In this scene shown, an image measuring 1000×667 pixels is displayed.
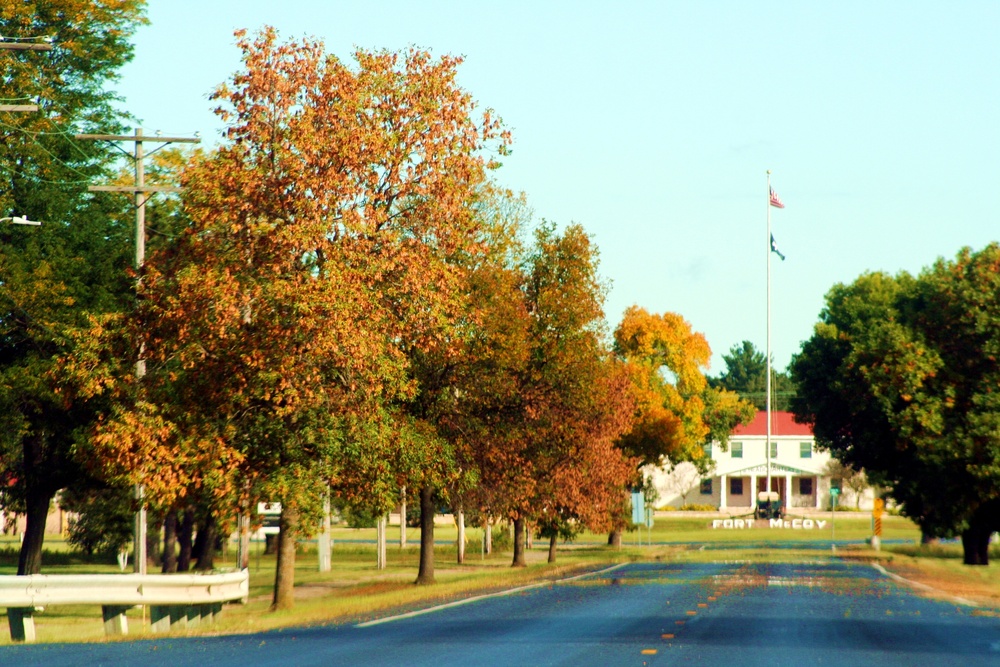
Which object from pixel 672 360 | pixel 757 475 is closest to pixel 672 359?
pixel 672 360

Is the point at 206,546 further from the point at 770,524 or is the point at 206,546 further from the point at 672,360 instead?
the point at 770,524

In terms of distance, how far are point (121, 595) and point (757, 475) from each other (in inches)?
4128

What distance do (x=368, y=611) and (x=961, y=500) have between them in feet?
71.1

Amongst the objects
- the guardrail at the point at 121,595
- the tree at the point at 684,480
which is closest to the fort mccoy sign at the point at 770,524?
the tree at the point at 684,480

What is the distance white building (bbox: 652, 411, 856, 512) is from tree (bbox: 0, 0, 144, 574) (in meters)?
83.9

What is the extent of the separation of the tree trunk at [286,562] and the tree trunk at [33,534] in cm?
1309

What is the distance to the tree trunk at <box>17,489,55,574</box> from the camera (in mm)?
36094

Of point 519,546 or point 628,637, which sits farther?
point 519,546

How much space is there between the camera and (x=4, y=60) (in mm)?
35562

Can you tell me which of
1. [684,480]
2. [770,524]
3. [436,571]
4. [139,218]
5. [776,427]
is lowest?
[770,524]

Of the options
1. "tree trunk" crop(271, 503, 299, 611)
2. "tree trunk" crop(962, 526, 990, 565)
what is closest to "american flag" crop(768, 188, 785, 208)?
"tree trunk" crop(962, 526, 990, 565)

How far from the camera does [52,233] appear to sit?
3566 centimetres

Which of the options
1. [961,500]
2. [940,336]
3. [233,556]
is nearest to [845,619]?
[940,336]

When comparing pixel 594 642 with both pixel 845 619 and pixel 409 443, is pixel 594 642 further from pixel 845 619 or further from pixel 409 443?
pixel 409 443
